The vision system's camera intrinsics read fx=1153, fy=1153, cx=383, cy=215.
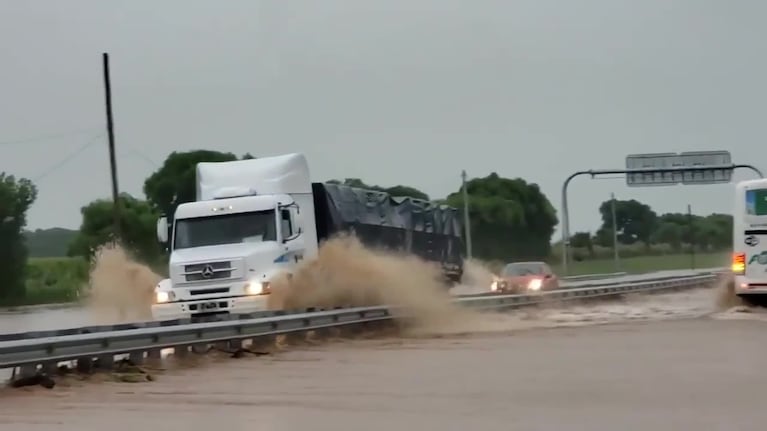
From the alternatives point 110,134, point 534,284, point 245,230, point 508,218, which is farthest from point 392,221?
point 508,218

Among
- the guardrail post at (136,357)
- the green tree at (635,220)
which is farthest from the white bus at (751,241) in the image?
the green tree at (635,220)

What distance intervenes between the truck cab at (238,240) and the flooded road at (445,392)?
3116mm

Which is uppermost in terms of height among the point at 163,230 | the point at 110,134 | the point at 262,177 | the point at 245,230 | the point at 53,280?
the point at 110,134

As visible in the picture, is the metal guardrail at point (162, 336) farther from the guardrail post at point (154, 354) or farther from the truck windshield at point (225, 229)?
the truck windshield at point (225, 229)

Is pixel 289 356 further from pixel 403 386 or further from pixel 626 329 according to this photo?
pixel 626 329

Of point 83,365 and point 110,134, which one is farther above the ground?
point 110,134

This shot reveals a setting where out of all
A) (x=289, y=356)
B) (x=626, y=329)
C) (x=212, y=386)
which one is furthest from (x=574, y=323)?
(x=212, y=386)

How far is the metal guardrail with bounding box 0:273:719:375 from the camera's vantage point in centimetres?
1296

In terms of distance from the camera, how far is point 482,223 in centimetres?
7156

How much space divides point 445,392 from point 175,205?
30.5 metres

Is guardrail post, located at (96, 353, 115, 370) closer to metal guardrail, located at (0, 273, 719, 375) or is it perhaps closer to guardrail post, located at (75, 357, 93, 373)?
metal guardrail, located at (0, 273, 719, 375)

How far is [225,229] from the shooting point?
21875 millimetres

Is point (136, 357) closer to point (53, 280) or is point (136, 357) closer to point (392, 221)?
point (392, 221)

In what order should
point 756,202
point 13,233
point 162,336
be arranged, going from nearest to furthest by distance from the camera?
point 162,336 < point 756,202 < point 13,233
